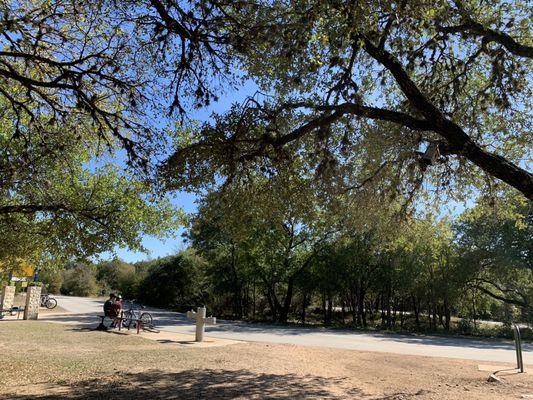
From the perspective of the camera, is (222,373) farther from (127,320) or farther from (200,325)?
(127,320)

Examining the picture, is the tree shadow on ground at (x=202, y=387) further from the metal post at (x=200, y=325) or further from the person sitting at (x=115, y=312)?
the person sitting at (x=115, y=312)

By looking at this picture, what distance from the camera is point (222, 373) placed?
9.40m

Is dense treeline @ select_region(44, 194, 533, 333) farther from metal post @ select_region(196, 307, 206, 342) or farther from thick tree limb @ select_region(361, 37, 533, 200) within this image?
thick tree limb @ select_region(361, 37, 533, 200)

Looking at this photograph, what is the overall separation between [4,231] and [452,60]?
446 inches

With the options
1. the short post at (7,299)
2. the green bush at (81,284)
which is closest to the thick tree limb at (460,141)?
the short post at (7,299)

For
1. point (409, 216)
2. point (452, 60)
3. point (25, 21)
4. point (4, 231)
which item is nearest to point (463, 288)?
point (409, 216)

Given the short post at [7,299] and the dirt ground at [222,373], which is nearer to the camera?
the dirt ground at [222,373]

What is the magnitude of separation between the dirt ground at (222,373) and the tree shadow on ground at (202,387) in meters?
0.02

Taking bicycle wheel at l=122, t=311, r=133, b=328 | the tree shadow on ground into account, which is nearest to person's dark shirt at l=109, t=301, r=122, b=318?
bicycle wheel at l=122, t=311, r=133, b=328

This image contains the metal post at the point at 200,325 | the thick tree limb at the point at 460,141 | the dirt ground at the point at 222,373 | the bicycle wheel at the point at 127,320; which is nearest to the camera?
the thick tree limb at the point at 460,141

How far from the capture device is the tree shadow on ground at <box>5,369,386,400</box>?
278 inches

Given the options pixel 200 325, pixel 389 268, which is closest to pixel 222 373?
pixel 200 325

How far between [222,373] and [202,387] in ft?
5.05

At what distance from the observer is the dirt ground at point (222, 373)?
24.7 feet
